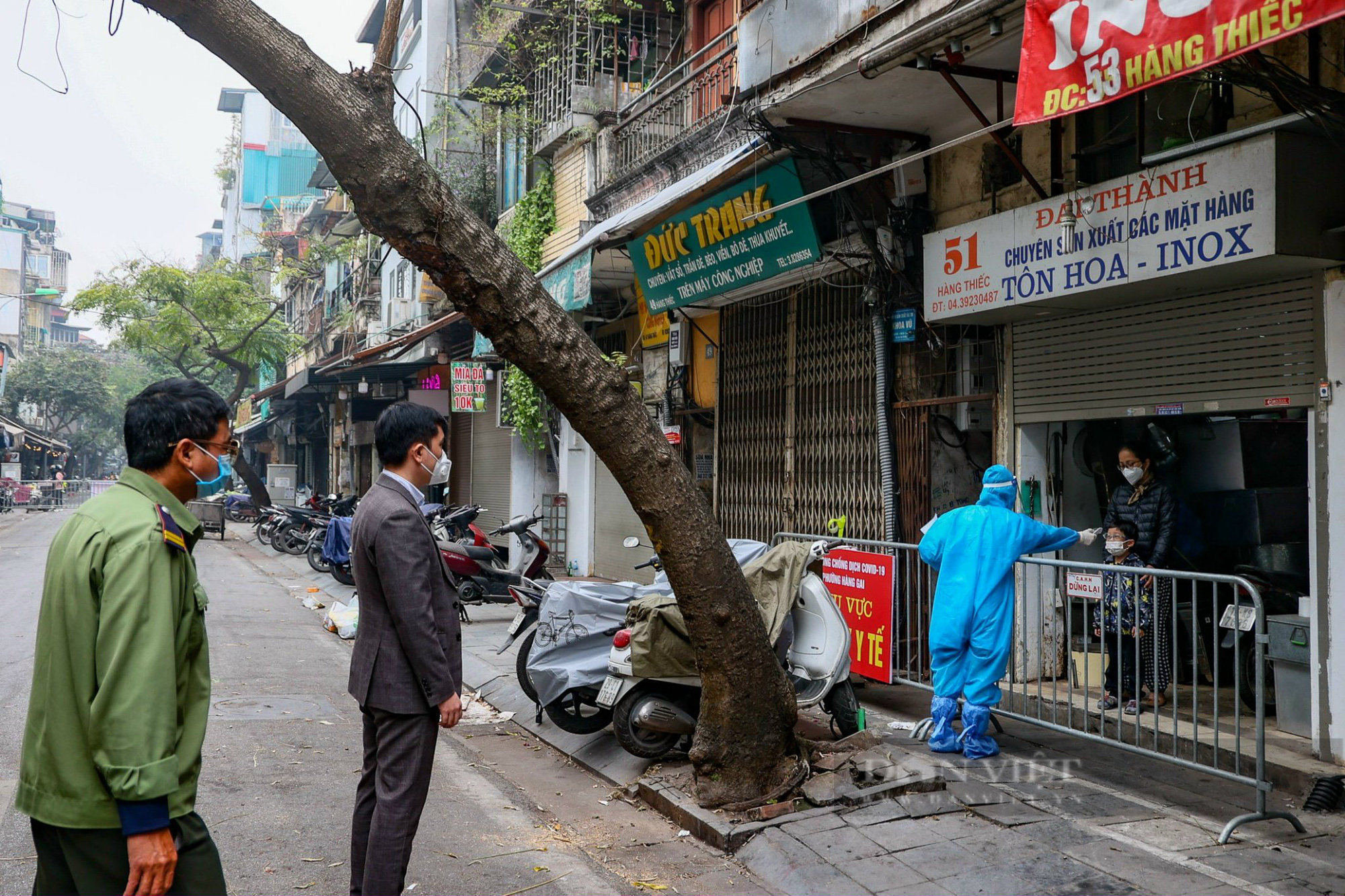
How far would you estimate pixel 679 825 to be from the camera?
5188mm

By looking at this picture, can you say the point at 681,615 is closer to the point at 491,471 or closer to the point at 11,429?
the point at 491,471

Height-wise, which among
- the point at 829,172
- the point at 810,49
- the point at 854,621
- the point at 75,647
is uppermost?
the point at 810,49

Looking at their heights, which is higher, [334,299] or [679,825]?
[334,299]

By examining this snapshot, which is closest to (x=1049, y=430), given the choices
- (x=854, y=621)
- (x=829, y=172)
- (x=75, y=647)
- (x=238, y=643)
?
(x=854, y=621)

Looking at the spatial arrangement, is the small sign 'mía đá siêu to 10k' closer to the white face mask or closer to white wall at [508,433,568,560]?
white wall at [508,433,568,560]

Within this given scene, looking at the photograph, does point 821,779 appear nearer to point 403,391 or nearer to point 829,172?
point 829,172

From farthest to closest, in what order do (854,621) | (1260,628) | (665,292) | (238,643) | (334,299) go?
(334,299) < (665,292) < (238,643) < (854,621) < (1260,628)

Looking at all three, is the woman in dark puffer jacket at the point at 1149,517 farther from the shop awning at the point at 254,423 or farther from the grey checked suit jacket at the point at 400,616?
the shop awning at the point at 254,423

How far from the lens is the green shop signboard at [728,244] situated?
361 inches

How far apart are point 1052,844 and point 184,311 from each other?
3221 centimetres

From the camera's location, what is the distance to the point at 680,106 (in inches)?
504

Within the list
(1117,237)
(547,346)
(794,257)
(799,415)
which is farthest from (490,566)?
(1117,237)

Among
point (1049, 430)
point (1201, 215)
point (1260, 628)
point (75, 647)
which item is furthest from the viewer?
point (1049, 430)

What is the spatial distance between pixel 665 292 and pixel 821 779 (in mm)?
7272
